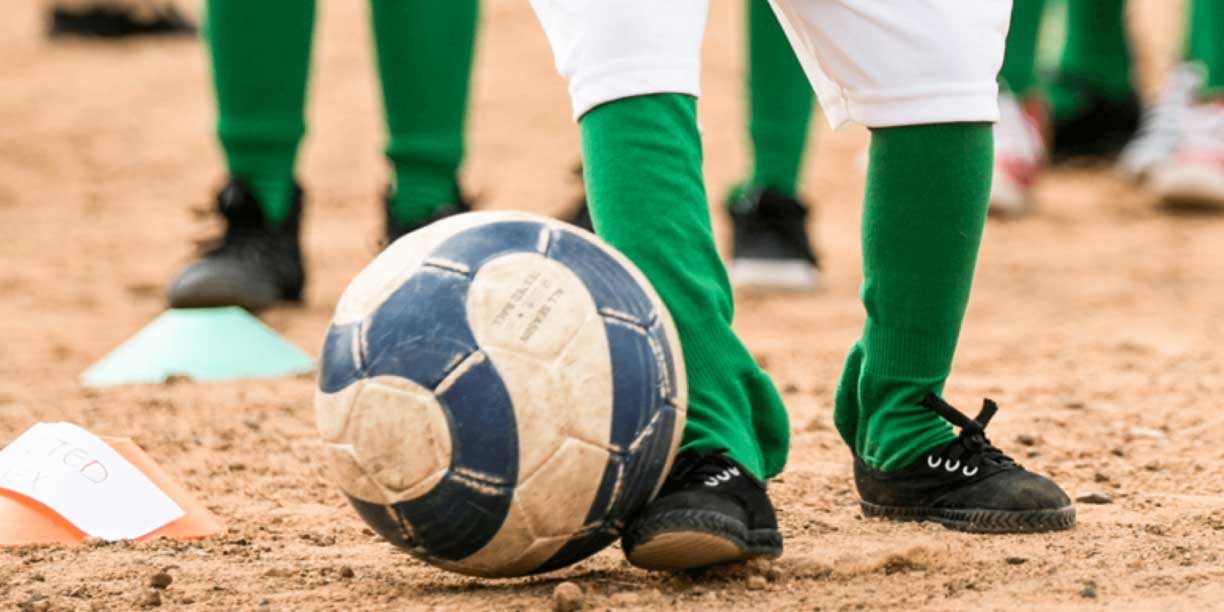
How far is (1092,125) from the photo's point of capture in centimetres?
828

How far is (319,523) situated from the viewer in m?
2.59

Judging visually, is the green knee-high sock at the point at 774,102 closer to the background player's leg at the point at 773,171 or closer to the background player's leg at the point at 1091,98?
the background player's leg at the point at 773,171

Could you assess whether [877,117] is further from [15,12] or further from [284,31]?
[15,12]

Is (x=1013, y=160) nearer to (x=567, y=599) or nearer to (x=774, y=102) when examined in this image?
(x=774, y=102)

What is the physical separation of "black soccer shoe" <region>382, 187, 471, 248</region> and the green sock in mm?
4442

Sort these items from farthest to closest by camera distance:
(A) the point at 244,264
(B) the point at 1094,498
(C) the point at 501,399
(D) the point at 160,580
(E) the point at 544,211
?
(E) the point at 544,211 < (A) the point at 244,264 < (B) the point at 1094,498 < (D) the point at 160,580 < (C) the point at 501,399

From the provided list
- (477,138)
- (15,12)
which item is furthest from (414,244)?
(15,12)

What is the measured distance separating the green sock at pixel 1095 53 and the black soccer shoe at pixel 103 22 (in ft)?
18.0

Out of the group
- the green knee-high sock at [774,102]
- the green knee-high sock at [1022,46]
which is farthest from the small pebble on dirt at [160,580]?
the green knee-high sock at [1022,46]

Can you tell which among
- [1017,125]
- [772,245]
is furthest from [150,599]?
[1017,125]

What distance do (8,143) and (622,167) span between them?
6857 millimetres

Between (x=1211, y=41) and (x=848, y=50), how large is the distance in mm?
4742

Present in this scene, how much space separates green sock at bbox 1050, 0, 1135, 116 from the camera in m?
7.98

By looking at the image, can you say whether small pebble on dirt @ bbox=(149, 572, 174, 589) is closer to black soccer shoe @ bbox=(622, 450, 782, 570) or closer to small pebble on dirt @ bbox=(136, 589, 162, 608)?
small pebble on dirt @ bbox=(136, 589, 162, 608)
